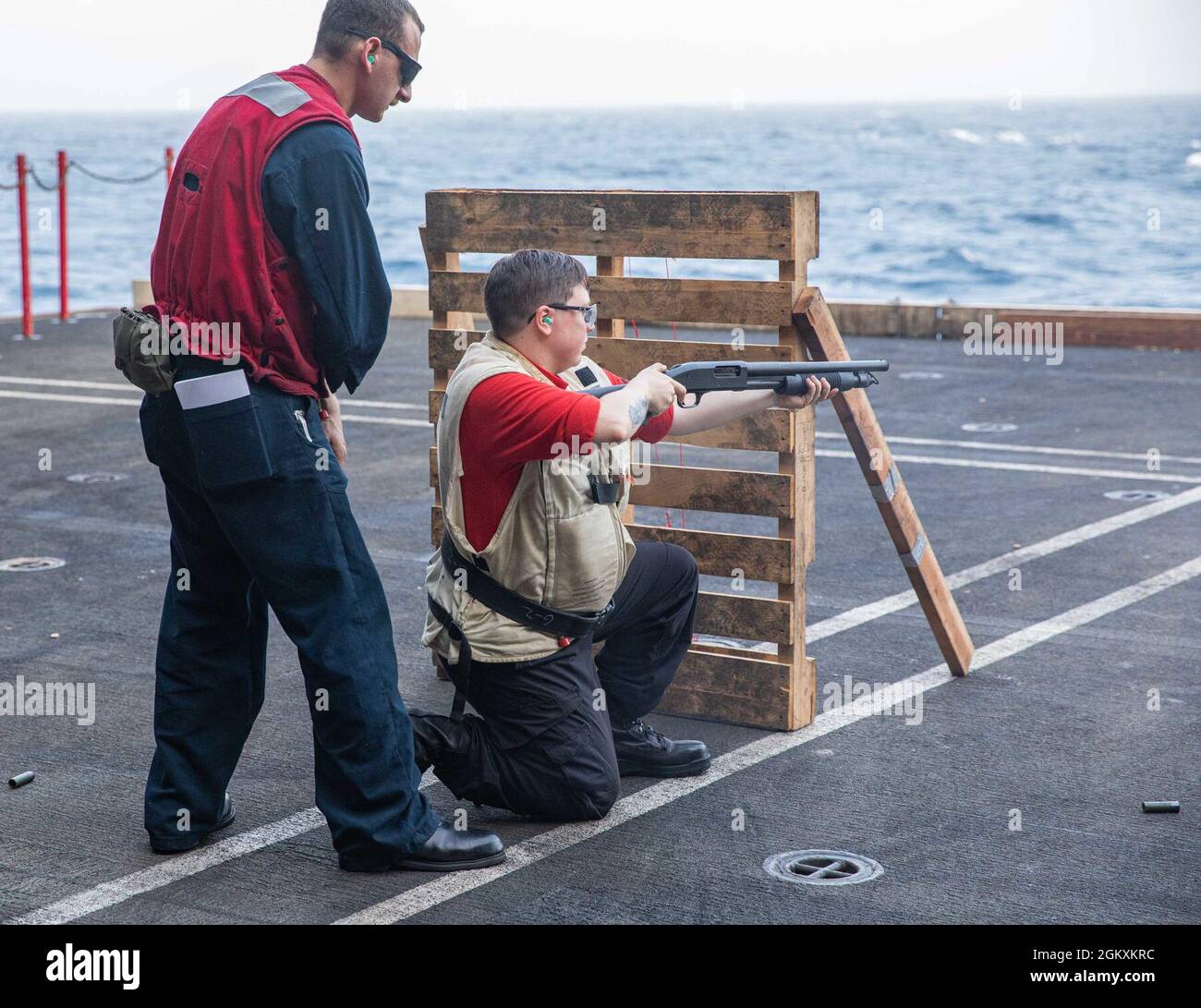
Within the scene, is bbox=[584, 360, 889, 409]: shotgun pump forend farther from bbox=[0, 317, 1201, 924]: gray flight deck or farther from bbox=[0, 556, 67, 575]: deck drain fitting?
bbox=[0, 556, 67, 575]: deck drain fitting

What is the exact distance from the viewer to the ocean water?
47.3m

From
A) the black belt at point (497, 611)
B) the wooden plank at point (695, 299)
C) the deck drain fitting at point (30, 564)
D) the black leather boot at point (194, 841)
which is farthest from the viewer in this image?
the deck drain fitting at point (30, 564)

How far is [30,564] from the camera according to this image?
7.54 meters

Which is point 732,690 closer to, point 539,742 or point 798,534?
point 798,534

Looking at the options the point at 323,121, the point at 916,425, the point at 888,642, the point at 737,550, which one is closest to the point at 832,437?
the point at 916,425

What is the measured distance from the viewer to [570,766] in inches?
178

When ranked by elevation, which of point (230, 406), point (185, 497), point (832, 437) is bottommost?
point (832, 437)

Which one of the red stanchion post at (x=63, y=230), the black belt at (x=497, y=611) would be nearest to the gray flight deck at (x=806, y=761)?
the black belt at (x=497, y=611)

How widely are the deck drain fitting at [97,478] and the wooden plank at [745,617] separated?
17.0 feet

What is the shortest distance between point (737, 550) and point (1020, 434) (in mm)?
6283

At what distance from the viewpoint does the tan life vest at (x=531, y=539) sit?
4.46 metres

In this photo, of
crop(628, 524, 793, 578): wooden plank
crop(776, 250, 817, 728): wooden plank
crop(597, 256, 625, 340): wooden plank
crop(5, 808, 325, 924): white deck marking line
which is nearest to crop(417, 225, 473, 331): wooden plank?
crop(597, 256, 625, 340): wooden plank

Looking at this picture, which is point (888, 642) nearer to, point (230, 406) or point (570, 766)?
point (570, 766)

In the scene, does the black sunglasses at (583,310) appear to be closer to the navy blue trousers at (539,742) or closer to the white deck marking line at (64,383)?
the navy blue trousers at (539,742)
